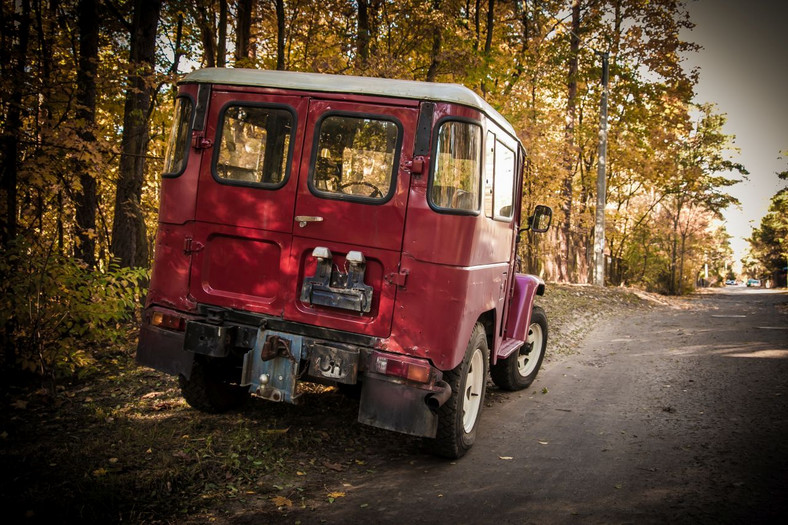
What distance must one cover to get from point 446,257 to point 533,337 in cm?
376

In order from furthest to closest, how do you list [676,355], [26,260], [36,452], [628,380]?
1. [676,355]
2. [628,380]
3. [26,260]
4. [36,452]

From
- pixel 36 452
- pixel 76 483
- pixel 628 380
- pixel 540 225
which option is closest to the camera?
pixel 76 483

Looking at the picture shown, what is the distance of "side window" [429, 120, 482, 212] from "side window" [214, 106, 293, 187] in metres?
1.20

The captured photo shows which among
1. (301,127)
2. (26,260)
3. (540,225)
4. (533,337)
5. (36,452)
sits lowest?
(36,452)

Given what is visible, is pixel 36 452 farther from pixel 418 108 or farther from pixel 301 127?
pixel 418 108

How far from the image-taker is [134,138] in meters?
8.05

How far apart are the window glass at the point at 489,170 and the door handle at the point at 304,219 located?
1.28 m

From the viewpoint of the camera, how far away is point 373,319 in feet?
13.0

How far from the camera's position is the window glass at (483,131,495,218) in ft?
13.8

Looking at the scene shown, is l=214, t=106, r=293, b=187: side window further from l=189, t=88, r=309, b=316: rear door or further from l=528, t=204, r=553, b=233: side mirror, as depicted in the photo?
l=528, t=204, r=553, b=233: side mirror

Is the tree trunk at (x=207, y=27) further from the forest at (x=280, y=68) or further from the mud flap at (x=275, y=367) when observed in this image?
the mud flap at (x=275, y=367)

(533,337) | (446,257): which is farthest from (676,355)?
(446,257)

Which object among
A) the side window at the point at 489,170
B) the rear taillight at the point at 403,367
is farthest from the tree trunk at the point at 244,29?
the rear taillight at the point at 403,367

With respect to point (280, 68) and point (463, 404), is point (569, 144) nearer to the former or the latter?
point (280, 68)
